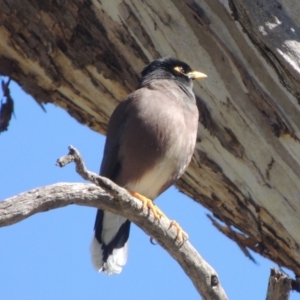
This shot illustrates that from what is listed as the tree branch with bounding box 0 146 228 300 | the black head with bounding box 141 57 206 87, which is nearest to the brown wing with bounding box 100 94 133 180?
the black head with bounding box 141 57 206 87

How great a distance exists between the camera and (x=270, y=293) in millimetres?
3107

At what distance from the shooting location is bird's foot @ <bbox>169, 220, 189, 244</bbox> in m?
3.58

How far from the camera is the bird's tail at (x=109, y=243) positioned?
4543 millimetres

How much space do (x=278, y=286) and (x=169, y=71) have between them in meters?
2.02

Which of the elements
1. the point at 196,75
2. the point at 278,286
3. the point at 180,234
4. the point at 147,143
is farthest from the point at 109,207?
the point at 196,75

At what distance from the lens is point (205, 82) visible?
444 centimetres

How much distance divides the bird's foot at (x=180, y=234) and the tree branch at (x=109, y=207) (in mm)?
19

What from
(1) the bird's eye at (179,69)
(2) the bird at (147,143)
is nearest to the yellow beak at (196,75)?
(2) the bird at (147,143)

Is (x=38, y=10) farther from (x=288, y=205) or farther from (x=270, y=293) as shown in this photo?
(x=270, y=293)

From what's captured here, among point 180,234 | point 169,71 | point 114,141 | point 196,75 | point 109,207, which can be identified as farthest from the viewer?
point 169,71

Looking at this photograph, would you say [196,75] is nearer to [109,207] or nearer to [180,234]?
[180,234]

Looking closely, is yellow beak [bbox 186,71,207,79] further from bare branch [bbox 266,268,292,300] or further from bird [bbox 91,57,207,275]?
bare branch [bbox 266,268,292,300]

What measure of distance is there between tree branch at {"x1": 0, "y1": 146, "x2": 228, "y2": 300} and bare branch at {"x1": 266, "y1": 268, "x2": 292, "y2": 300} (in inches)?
15.1

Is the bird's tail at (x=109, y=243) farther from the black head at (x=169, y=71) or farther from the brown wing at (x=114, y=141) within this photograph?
the black head at (x=169, y=71)
